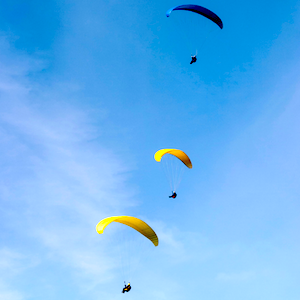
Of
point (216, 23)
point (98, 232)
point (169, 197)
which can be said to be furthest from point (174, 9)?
point (98, 232)

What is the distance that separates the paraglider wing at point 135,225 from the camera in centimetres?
2947

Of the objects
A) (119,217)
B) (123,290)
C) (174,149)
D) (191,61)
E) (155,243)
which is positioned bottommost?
(123,290)

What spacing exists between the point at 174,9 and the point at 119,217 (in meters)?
→ 24.2

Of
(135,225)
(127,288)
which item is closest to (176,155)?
(135,225)

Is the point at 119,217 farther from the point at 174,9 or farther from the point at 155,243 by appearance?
the point at 174,9

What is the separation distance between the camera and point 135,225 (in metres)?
30.7

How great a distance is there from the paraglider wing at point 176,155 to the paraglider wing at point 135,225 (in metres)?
8.52

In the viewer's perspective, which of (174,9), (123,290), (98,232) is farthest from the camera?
(174,9)

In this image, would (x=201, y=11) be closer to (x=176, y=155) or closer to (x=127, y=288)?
(x=176, y=155)

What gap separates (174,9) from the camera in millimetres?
34375

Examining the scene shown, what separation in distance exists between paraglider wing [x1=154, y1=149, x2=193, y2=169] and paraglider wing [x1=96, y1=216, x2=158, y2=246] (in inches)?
336

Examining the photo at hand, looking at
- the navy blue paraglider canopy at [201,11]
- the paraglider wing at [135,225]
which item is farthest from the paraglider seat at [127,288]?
the navy blue paraglider canopy at [201,11]

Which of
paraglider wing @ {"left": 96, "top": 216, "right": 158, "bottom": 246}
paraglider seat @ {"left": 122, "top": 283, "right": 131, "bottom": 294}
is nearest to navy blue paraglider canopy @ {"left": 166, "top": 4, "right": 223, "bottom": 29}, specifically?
paraglider wing @ {"left": 96, "top": 216, "right": 158, "bottom": 246}

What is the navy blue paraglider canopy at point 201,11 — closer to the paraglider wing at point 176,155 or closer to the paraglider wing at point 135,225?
the paraglider wing at point 176,155
